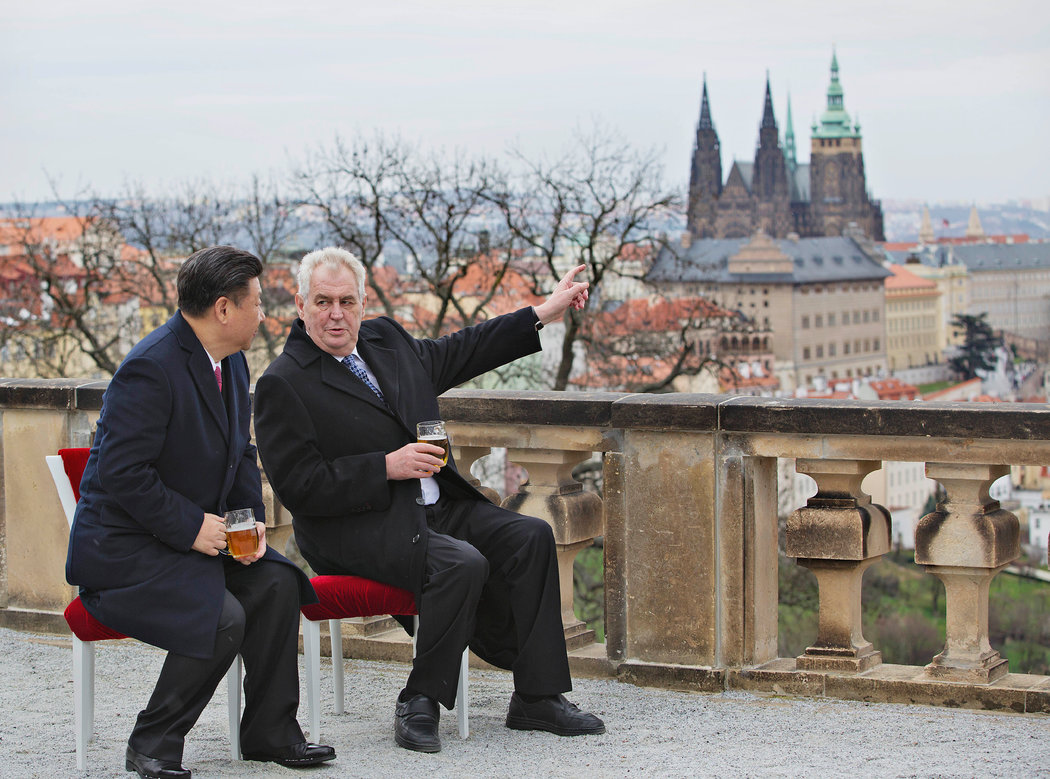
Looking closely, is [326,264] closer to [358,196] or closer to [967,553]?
[967,553]

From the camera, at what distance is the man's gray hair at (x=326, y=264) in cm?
365

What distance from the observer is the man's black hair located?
3291 millimetres

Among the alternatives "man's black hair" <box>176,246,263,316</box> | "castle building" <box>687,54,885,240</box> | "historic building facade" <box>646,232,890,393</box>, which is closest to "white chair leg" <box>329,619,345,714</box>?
"man's black hair" <box>176,246,263,316</box>

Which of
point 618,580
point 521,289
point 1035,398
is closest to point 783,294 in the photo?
point 1035,398

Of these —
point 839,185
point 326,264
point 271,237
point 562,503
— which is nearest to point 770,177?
point 839,185

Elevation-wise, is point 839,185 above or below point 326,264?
above

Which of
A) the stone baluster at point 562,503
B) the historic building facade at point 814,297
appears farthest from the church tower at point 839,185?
the stone baluster at point 562,503

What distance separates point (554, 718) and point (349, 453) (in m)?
0.89

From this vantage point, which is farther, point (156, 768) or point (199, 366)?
point (199, 366)

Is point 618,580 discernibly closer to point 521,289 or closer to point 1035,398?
point 521,289

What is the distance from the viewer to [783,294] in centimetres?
12344

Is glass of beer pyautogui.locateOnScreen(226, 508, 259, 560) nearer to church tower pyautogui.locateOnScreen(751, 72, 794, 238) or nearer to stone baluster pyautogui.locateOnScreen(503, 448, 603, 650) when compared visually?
stone baluster pyautogui.locateOnScreen(503, 448, 603, 650)

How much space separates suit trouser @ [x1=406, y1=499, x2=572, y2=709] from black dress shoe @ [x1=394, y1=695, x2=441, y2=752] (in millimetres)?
32

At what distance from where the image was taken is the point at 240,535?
326cm
